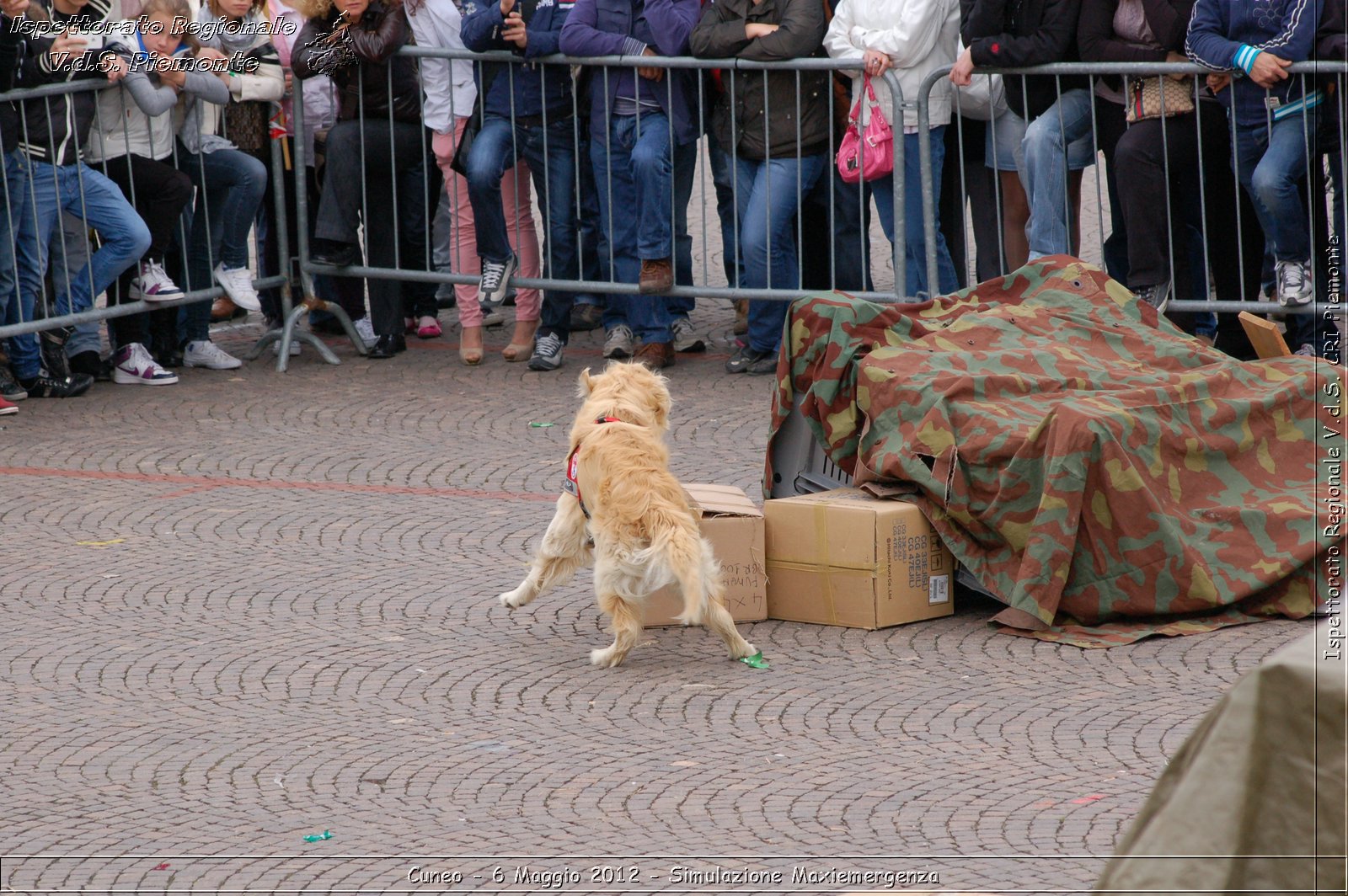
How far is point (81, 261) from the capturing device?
10.1 meters

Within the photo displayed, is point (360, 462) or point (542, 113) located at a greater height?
point (542, 113)

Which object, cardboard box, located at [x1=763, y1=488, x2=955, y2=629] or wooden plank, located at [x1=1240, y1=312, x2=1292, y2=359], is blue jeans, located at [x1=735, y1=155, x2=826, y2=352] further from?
cardboard box, located at [x1=763, y1=488, x2=955, y2=629]

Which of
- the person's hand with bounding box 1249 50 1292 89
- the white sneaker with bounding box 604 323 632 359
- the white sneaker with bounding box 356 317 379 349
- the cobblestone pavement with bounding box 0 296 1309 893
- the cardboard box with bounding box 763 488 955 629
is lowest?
the cobblestone pavement with bounding box 0 296 1309 893

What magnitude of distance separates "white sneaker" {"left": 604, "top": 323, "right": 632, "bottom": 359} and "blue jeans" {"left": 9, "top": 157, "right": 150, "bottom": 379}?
2.95m

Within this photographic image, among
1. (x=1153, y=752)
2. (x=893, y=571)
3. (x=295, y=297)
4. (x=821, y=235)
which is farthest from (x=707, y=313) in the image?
(x=1153, y=752)

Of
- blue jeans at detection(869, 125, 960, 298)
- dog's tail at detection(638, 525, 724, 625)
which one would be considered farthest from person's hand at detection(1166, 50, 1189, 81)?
dog's tail at detection(638, 525, 724, 625)

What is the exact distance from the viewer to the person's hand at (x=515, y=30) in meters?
10.1

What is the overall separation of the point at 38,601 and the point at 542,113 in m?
4.89

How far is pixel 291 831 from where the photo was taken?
4.59m

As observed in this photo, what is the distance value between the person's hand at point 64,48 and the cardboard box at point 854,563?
5741mm

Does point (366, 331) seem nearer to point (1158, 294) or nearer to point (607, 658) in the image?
point (1158, 294)

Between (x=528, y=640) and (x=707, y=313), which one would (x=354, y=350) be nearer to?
(x=707, y=313)

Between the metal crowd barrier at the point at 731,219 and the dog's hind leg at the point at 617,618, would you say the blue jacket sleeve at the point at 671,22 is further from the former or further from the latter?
the dog's hind leg at the point at 617,618

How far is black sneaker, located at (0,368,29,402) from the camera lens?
9.95m
